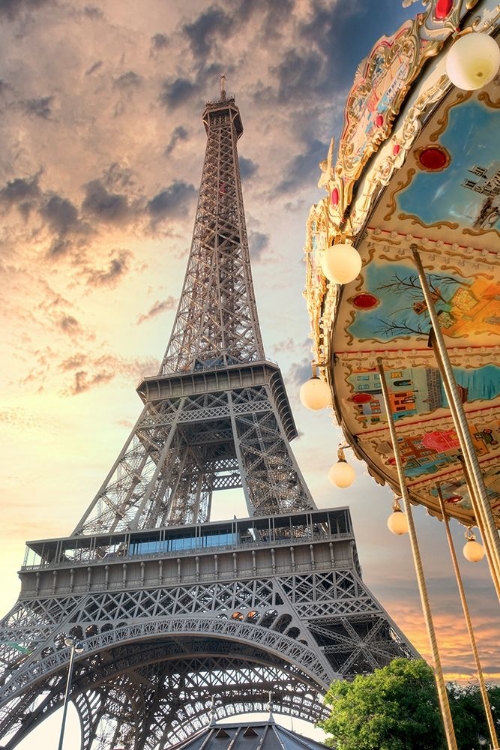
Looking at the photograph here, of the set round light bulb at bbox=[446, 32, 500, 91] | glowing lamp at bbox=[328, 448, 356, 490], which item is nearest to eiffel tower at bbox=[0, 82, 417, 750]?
glowing lamp at bbox=[328, 448, 356, 490]

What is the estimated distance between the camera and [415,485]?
1096 cm

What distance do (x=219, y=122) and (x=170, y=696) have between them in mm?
43687

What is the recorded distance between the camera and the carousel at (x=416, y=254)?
4.50 m

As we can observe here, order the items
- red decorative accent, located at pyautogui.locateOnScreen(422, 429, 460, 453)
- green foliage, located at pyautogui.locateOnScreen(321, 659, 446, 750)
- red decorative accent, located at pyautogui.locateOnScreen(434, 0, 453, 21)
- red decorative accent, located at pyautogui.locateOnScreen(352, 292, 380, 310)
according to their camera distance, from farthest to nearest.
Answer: green foliage, located at pyautogui.locateOnScreen(321, 659, 446, 750) < red decorative accent, located at pyautogui.locateOnScreen(422, 429, 460, 453) < red decorative accent, located at pyautogui.locateOnScreen(352, 292, 380, 310) < red decorative accent, located at pyautogui.locateOnScreen(434, 0, 453, 21)

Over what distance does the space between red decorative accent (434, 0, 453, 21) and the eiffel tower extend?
2017 cm

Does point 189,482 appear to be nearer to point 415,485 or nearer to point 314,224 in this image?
point 415,485

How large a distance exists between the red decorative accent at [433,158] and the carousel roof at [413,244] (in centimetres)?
1

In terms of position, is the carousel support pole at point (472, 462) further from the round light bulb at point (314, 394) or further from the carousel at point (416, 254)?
the round light bulb at point (314, 394)

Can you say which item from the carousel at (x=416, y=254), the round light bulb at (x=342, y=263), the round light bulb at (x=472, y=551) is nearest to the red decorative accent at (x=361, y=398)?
the carousel at (x=416, y=254)

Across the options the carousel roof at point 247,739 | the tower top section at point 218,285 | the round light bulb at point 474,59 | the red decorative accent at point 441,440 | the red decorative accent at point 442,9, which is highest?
the tower top section at point 218,285

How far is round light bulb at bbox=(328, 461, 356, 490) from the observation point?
8.45 m

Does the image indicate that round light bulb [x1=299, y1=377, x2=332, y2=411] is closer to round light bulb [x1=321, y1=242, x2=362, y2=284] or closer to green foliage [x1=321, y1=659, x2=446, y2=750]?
round light bulb [x1=321, y1=242, x2=362, y2=284]

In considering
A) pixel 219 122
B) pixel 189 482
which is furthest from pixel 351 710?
pixel 219 122

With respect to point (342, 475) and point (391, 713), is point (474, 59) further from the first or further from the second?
point (391, 713)
